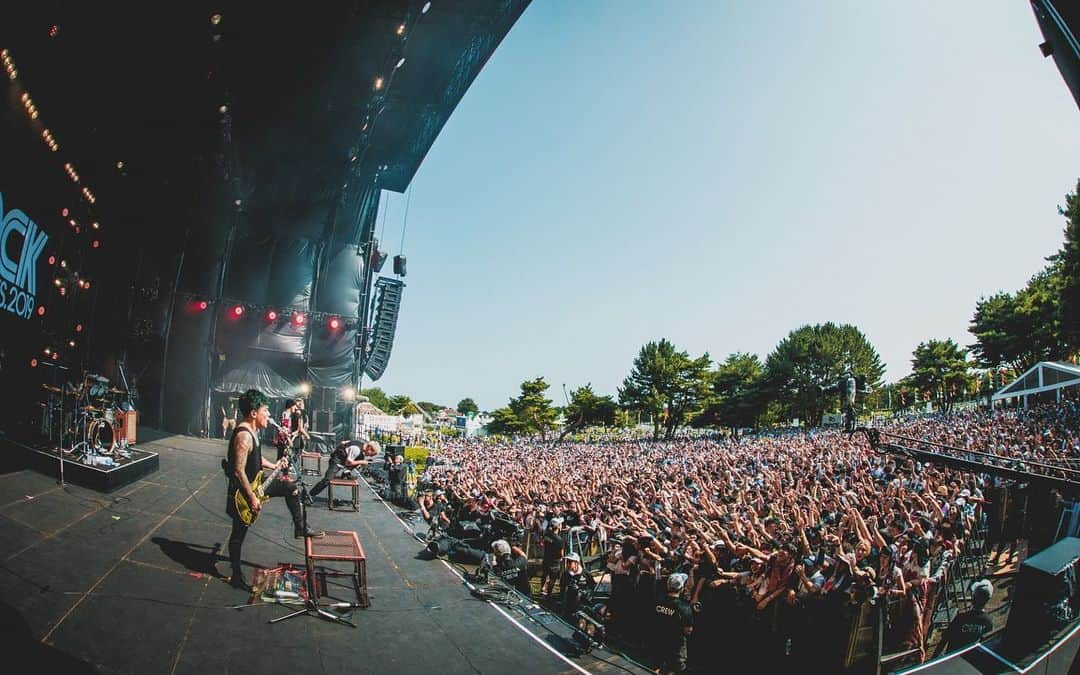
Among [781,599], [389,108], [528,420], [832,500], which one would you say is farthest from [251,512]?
[528,420]

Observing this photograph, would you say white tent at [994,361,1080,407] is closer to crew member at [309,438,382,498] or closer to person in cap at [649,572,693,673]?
person in cap at [649,572,693,673]

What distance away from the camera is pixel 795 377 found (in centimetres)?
5903

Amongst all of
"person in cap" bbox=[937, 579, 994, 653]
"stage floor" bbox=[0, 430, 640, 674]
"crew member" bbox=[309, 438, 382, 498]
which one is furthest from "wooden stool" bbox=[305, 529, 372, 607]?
"person in cap" bbox=[937, 579, 994, 653]

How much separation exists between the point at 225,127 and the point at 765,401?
60.5m

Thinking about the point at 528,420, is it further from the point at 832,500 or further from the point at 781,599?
the point at 781,599

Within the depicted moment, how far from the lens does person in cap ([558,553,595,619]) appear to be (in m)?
7.27

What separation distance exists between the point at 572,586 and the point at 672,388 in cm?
5934

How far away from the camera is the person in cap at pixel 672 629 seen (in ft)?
20.7

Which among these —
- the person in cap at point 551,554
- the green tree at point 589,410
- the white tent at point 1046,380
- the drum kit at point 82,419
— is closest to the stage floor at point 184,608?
the drum kit at point 82,419

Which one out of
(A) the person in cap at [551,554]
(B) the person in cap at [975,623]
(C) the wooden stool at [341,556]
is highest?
(C) the wooden stool at [341,556]

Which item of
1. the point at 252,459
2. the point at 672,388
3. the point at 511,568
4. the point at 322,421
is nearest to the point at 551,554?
the point at 511,568

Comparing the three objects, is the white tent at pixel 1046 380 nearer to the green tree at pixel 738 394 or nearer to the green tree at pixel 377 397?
the green tree at pixel 738 394

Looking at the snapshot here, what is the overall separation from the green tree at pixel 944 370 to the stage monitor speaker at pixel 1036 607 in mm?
70078

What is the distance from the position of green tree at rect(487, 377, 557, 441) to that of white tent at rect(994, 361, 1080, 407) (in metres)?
45.4
